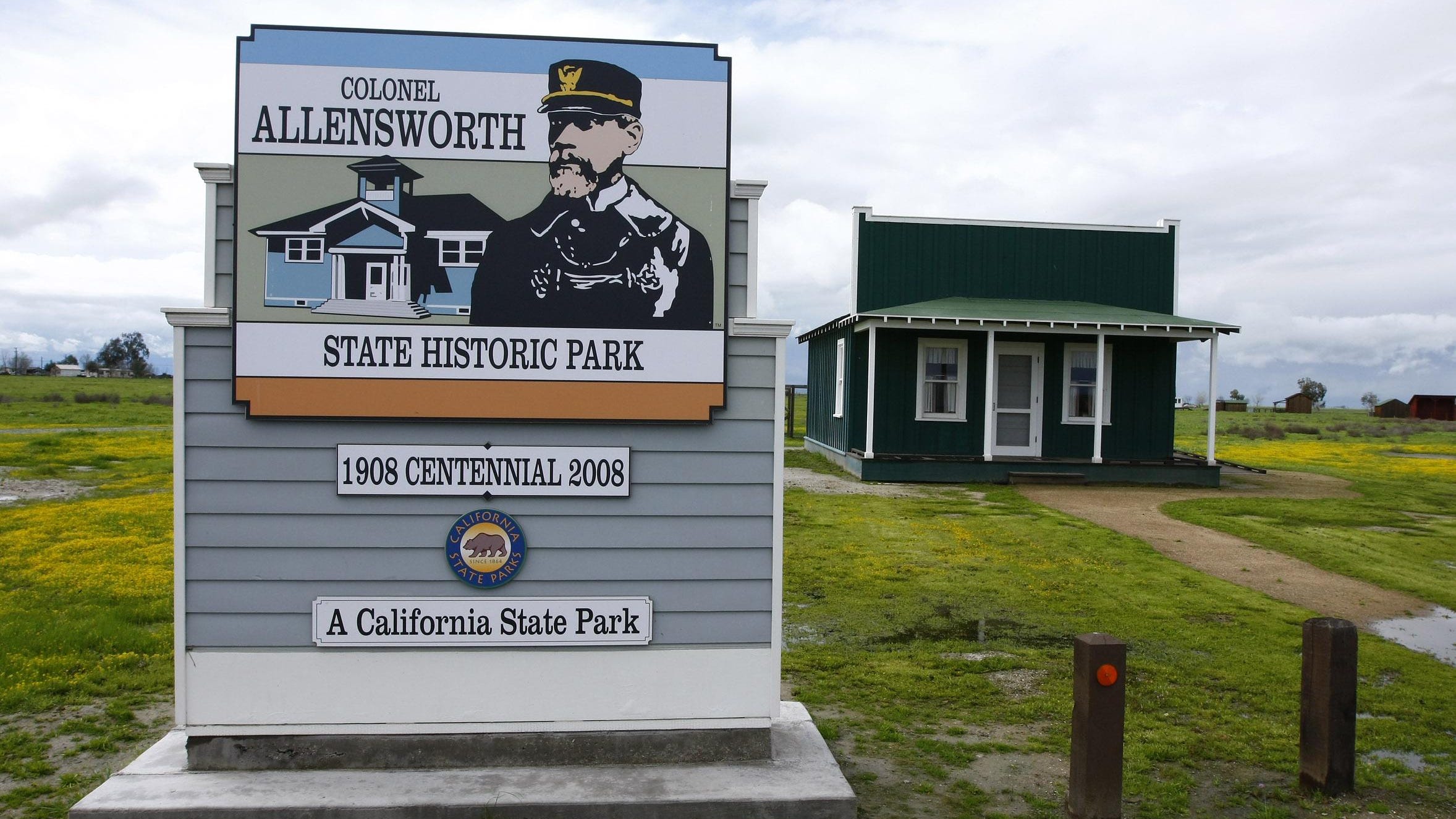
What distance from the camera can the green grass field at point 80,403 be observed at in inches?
1533

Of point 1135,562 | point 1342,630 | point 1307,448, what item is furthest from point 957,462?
point 1307,448

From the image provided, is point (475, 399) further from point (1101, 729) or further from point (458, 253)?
point (1101, 729)

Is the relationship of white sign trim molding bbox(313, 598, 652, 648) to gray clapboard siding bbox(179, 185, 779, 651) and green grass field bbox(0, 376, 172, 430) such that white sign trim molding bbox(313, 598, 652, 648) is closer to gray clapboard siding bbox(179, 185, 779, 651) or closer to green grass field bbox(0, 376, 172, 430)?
gray clapboard siding bbox(179, 185, 779, 651)

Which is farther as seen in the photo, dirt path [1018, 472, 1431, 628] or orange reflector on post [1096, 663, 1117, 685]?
dirt path [1018, 472, 1431, 628]

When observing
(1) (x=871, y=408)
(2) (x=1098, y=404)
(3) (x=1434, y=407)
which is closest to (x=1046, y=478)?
(2) (x=1098, y=404)

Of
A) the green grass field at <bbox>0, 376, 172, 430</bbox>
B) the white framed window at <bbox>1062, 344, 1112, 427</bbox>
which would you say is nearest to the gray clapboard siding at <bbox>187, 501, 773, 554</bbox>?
the white framed window at <bbox>1062, 344, 1112, 427</bbox>

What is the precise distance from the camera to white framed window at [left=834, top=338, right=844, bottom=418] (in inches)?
830

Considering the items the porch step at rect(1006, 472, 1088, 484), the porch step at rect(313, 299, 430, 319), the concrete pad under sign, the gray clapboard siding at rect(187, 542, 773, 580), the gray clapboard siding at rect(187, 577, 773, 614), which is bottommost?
the concrete pad under sign

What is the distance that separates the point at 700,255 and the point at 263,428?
2249 mm

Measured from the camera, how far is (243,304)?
4.70m

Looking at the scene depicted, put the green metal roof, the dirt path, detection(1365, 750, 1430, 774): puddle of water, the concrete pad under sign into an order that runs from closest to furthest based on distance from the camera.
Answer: the concrete pad under sign < detection(1365, 750, 1430, 774): puddle of water < the dirt path < the green metal roof

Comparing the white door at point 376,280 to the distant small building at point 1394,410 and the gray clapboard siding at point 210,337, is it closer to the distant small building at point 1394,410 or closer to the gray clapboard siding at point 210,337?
the gray clapboard siding at point 210,337

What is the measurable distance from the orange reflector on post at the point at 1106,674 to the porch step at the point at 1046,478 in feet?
47.0

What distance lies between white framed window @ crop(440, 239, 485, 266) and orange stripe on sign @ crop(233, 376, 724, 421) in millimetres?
Result: 571
